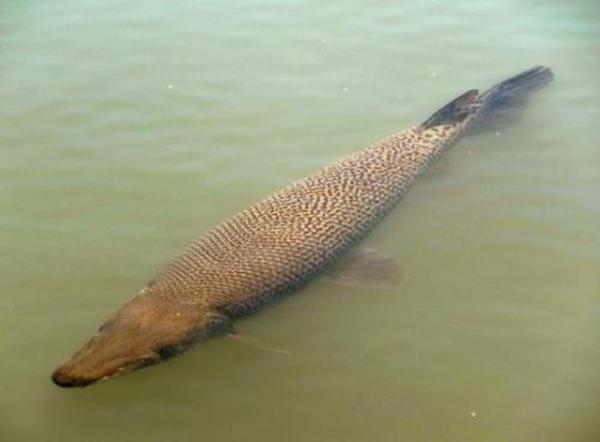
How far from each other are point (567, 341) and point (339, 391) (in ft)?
4.06

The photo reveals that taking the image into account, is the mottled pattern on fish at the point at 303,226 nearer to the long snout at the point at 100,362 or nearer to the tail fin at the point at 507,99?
the tail fin at the point at 507,99

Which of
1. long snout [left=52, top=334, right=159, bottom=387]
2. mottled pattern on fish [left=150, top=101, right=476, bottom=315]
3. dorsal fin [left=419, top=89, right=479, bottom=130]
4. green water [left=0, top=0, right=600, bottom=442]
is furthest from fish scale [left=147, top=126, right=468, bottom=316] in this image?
long snout [left=52, top=334, right=159, bottom=387]

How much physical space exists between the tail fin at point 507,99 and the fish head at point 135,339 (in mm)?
2740

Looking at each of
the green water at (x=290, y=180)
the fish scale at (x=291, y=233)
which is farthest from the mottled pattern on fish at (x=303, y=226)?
the green water at (x=290, y=180)

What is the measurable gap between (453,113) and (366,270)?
166 cm

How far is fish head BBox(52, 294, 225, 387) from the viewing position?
3.72 metres

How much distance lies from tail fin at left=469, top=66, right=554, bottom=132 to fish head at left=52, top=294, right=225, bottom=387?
2740 millimetres

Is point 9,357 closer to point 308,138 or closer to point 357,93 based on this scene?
point 308,138

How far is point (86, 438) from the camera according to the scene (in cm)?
385

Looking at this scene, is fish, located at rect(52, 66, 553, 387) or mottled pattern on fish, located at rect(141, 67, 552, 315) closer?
fish, located at rect(52, 66, 553, 387)

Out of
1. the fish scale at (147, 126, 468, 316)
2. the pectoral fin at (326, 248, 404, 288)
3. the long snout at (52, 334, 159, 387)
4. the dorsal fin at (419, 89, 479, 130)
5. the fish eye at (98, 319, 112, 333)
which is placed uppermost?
the dorsal fin at (419, 89, 479, 130)

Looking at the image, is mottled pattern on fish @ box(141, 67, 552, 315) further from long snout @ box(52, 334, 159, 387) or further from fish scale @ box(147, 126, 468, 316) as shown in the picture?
long snout @ box(52, 334, 159, 387)

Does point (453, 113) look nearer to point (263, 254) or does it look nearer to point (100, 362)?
point (263, 254)

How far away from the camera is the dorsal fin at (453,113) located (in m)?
5.70
